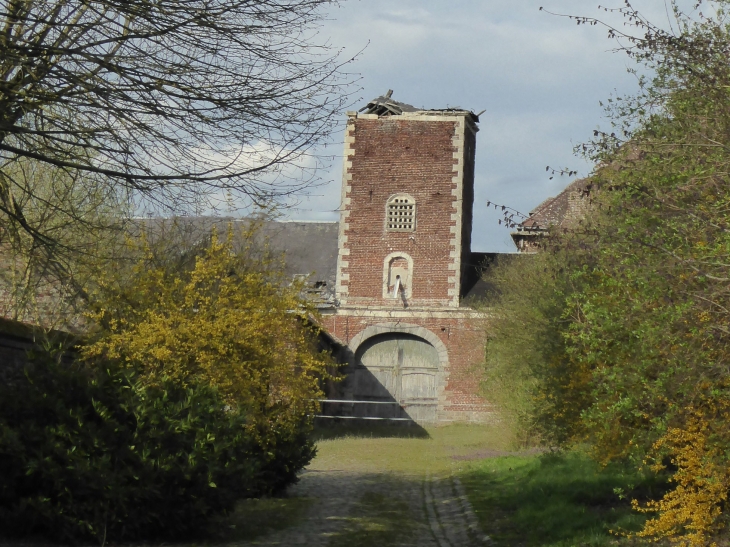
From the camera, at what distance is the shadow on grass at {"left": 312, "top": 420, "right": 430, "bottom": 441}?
83.0ft

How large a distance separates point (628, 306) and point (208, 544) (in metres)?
4.60

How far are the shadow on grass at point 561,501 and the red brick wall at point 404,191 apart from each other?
53.1ft

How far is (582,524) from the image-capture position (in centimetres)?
1004

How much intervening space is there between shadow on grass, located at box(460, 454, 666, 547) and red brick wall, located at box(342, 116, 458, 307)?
53.1 feet

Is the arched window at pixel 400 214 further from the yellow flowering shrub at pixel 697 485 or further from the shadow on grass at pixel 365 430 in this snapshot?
the yellow flowering shrub at pixel 697 485

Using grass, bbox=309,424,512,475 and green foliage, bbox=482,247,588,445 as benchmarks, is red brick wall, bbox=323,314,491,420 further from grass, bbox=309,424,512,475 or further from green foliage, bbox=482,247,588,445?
green foliage, bbox=482,247,588,445

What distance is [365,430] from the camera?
27.8 meters

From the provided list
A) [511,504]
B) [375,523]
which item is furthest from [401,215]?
[375,523]

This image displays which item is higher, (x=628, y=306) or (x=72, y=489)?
(x=628, y=306)

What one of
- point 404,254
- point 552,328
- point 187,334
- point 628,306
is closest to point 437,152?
point 404,254

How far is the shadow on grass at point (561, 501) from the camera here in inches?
382

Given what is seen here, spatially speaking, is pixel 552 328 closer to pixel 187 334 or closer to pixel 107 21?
pixel 187 334

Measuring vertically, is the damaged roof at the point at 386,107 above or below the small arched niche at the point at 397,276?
above

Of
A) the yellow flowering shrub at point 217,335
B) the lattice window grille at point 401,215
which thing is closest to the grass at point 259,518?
the yellow flowering shrub at point 217,335
